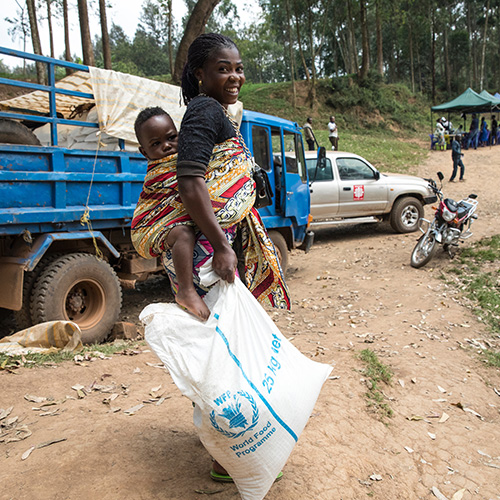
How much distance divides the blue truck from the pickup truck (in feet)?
16.5

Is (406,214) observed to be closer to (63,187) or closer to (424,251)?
(424,251)

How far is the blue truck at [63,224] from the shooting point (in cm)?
463

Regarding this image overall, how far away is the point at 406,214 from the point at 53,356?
866 cm

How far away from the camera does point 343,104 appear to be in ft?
97.1

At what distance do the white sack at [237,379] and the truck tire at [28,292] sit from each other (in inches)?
132

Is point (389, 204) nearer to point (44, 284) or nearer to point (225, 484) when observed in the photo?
point (44, 284)

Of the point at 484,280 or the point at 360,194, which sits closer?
the point at 484,280

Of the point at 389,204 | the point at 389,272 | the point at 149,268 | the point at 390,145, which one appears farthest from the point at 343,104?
the point at 149,268

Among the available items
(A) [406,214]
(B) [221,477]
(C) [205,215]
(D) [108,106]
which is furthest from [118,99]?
(A) [406,214]

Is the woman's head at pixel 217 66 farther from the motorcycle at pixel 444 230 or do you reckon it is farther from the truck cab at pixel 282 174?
the motorcycle at pixel 444 230

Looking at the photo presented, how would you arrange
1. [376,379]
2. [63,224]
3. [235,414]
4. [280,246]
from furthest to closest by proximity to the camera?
[280,246] < [63,224] < [376,379] < [235,414]

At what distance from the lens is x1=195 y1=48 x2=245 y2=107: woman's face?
1946 mm

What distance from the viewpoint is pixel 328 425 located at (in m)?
3.08

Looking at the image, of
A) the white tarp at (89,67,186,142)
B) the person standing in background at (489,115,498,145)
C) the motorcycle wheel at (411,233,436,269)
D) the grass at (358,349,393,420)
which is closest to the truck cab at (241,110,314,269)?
the white tarp at (89,67,186,142)
